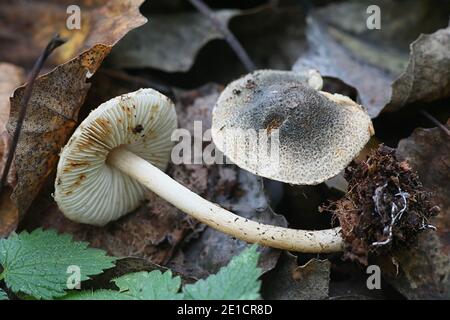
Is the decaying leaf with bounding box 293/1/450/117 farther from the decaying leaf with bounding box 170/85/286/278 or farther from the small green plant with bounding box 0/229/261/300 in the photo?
the small green plant with bounding box 0/229/261/300

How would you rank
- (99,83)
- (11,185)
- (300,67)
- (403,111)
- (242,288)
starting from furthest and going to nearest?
(300,67) < (99,83) < (403,111) < (11,185) < (242,288)

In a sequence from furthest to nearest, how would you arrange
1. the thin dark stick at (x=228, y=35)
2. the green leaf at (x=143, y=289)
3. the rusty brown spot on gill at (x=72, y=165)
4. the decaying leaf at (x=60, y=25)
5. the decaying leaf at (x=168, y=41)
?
1. the decaying leaf at (x=168, y=41)
2. the thin dark stick at (x=228, y=35)
3. the decaying leaf at (x=60, y=25)
4. the rusty brown spot on gill at (x=72, y=165)
5. the green leaf at (x=143, y=289)

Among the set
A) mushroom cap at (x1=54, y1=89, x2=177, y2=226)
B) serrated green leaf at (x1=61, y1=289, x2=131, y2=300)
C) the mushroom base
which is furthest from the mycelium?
serrated green leaf at (x1=61, y1=289, x2=131, y2=300)

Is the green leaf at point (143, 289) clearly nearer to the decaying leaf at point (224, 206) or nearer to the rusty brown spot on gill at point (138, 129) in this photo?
the decaying leaf at point (224, 206)

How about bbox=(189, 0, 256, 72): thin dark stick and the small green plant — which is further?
bbox=(189, 0, 256, 72): thin dark stick

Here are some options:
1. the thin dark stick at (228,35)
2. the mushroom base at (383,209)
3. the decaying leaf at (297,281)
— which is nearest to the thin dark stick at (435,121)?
the mushroom base at (383,209)

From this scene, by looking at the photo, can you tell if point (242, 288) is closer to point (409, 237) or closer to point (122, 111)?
point (409, 237)
